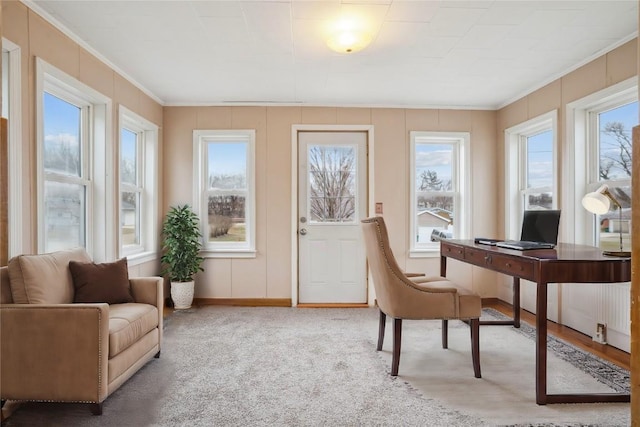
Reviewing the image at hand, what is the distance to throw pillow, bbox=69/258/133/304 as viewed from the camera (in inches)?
104

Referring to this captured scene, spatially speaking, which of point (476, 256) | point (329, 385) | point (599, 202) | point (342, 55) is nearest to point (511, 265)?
point (476, 256)

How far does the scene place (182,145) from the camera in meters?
4.79

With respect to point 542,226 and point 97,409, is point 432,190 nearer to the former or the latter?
point 542,226

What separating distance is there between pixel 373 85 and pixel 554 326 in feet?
9.40

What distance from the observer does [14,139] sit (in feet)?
8.01

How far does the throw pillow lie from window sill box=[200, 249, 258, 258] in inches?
72.9

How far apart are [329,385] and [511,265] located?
4.43 ft

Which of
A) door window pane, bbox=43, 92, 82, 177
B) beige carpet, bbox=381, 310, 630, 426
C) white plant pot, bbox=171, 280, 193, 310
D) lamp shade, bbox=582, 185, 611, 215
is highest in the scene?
door window pane, bbox=43, 92, 82, 177

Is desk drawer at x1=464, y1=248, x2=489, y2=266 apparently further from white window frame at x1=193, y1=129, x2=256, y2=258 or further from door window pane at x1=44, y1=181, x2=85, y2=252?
door window pane at x1=44, y1=181, x2=85, y2=252

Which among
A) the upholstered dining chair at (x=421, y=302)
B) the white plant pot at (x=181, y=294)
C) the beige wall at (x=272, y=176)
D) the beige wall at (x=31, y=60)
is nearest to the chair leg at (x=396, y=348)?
the upholstered dining chair at (x=421, y=302)

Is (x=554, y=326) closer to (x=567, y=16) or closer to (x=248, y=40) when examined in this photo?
(x=567, y=16)

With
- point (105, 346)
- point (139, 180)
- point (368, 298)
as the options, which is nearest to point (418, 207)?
point (368, 298)

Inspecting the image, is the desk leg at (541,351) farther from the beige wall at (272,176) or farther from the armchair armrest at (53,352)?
the beige wall at (272,176)

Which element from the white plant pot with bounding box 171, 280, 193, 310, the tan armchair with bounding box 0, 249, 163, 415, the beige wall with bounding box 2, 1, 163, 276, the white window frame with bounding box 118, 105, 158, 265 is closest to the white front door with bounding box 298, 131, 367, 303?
the white plant pot with bounding box 171, 280, 193, 310
